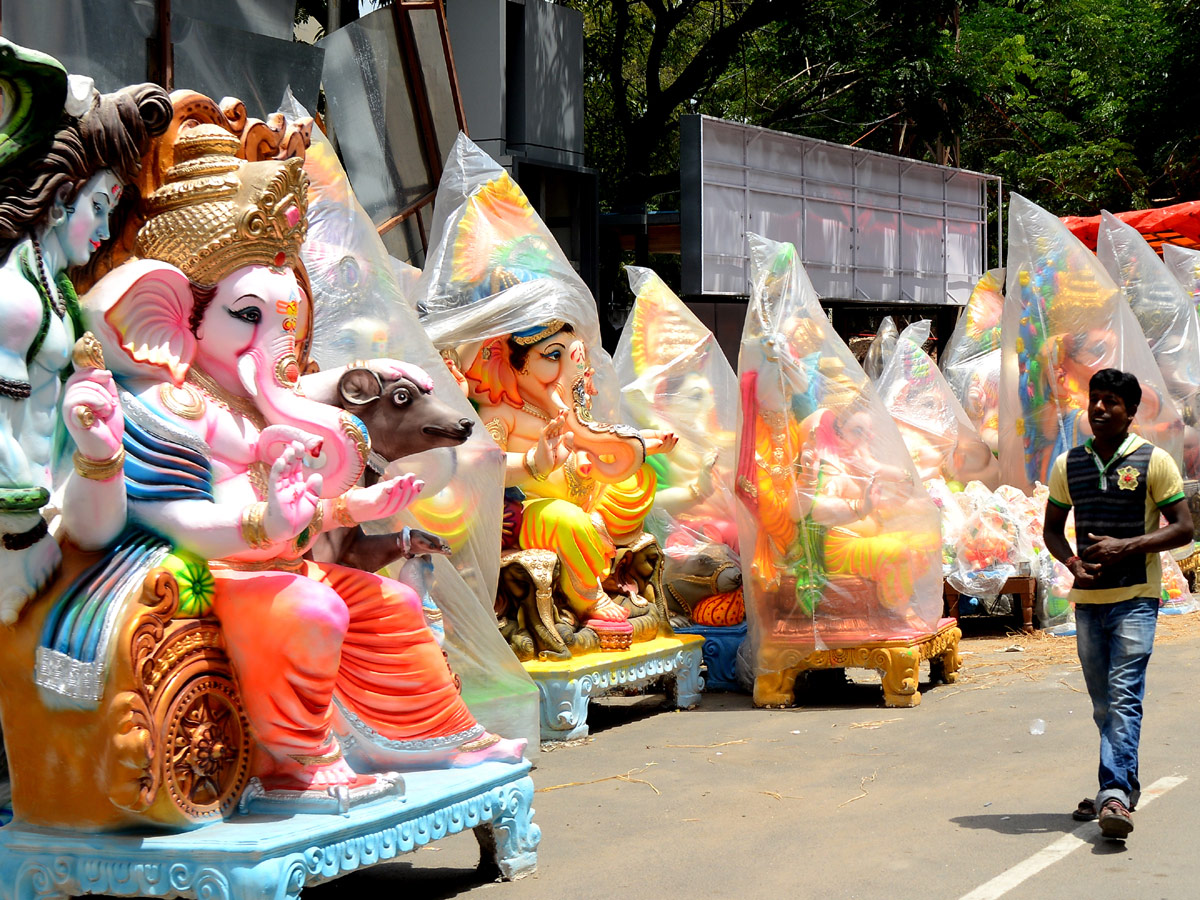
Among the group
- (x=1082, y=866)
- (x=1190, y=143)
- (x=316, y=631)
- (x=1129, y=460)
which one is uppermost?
(x=1190, y=143)

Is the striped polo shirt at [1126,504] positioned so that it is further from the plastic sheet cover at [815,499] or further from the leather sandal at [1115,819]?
the plastic sheet cover at [815,499]

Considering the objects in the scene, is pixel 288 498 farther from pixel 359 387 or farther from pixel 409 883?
pixel 409 883

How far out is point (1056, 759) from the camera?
519 cm

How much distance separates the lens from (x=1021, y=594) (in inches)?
326

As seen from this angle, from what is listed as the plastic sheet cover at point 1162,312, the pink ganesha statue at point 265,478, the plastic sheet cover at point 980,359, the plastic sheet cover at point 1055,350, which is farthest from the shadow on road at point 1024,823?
the plastic sheet cover at point 1162,312

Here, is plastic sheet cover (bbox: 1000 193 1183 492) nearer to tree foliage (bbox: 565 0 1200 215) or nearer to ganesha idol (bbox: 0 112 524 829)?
ganesha idol (bbox: 0 112 524 829)

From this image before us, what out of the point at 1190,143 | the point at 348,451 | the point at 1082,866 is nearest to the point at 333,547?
the point at 348,451

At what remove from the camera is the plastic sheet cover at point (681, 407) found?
7320 mm

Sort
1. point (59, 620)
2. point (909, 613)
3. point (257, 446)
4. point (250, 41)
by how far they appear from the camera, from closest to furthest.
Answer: point (59, 620)
point (257, 446)
point (909, 613)
point (250, 41)

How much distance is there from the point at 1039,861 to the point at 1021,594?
14.7ft

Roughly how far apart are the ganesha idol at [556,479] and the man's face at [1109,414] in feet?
7.36

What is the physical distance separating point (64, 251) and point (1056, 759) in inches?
150

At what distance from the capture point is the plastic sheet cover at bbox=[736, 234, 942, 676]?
6.30 metres

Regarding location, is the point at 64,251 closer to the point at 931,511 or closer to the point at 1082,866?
the point at 1082,866
